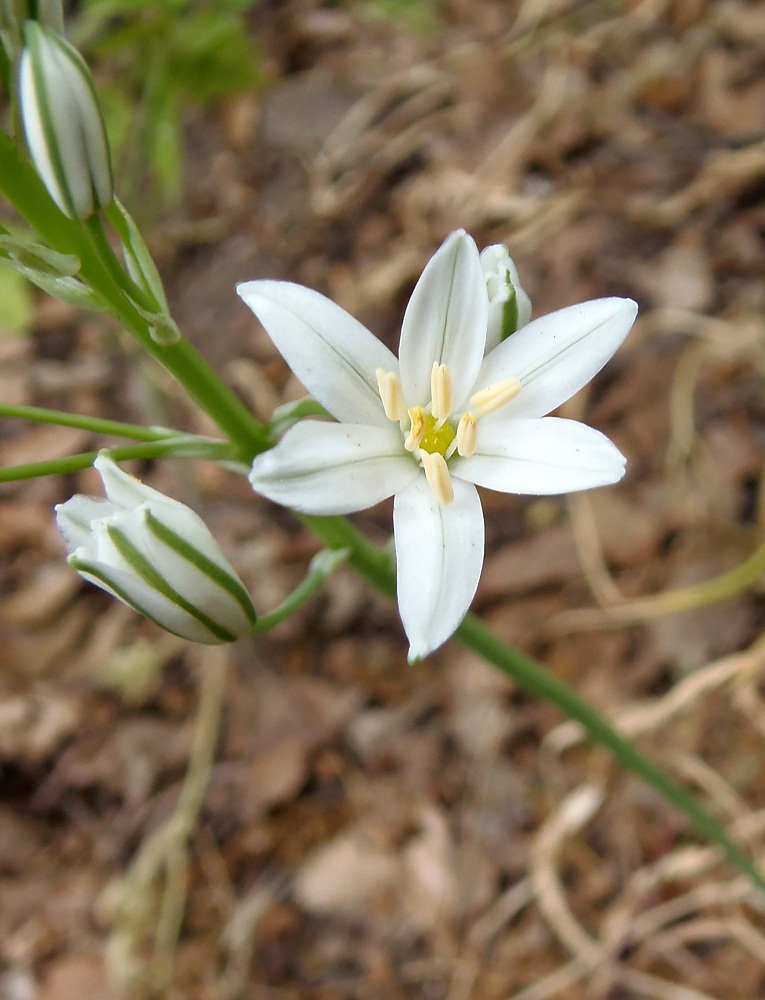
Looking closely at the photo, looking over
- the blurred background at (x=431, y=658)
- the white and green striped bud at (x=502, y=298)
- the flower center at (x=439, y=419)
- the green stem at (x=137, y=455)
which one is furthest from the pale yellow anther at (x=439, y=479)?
the blurred background at (x=431, y=658)

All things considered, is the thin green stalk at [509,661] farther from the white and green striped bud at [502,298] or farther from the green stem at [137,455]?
the white and green striped bud at [502,298]

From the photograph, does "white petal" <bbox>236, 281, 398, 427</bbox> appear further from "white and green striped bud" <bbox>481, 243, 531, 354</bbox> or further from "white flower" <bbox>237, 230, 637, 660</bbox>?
"white and green striped bud" <bbox>481, 243, 531, 354</bbox>

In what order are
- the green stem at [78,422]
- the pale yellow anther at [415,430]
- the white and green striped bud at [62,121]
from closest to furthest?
the white and green striped bud at [62,121]
the green stem at [78,422]
the pale yellow anther at [415,430]

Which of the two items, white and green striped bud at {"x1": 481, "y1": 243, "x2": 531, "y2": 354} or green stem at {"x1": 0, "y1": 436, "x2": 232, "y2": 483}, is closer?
green stem at {"x1": 0, "y1": 436, "x2": 232, "y2": 483}

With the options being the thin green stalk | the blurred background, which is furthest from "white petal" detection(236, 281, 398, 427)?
the blurred background

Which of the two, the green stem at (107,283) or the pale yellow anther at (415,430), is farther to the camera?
the pale yellow anther at (415,430)

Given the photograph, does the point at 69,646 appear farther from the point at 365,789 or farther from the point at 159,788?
the point at 365,789
